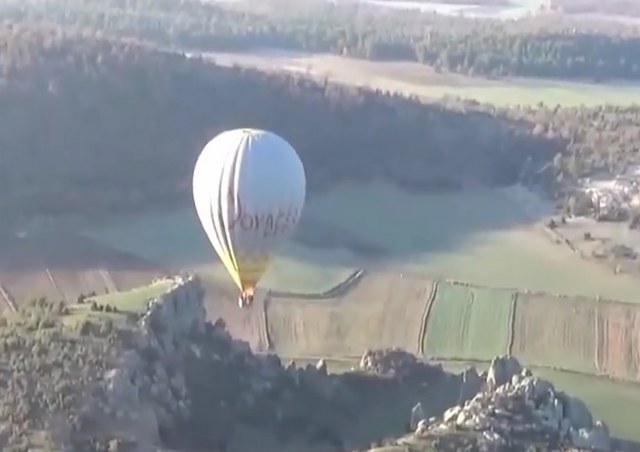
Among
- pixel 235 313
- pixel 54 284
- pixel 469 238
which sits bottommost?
pixel 469 238

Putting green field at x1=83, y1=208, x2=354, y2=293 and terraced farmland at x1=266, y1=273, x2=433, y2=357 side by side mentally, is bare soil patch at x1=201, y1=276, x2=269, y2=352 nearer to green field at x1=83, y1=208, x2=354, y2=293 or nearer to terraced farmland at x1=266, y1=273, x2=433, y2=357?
terraced farmland at x1=266, y1=273, x2=433, y2=357

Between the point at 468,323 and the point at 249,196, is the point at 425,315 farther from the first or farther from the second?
the point at 249,196

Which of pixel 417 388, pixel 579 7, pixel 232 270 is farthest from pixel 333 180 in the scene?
pixel 579 7

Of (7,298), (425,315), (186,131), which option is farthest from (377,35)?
(7,298)

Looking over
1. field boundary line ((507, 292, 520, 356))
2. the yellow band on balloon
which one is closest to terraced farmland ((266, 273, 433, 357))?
field boundary line ((507, 292, 520, 356))

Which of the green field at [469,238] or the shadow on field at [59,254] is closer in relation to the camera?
the shadow on field at [59,254]

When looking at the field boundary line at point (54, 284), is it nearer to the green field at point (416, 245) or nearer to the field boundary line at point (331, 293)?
the green field at point (416, 245)

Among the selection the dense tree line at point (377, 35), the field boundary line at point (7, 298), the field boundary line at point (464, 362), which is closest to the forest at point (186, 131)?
the field boundary line at point (7, 298)
